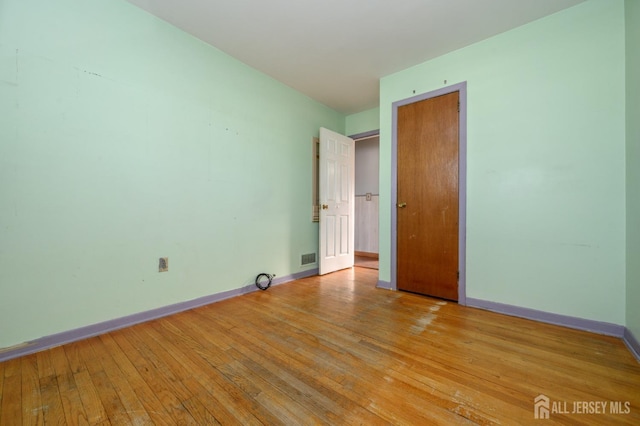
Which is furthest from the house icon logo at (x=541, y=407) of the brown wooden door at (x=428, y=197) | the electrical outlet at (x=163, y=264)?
the electrical outlet at (x=163, y=264)

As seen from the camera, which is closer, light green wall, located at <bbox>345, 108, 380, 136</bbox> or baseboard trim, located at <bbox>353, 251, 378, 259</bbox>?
light green wall, located at <bbox>345, 108, 380, 136</bbox>

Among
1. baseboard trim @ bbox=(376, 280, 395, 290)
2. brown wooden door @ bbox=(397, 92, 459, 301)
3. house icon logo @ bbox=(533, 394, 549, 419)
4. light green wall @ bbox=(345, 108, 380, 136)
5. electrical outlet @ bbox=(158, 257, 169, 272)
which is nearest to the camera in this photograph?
house icon logo @ bbox=(533, 394, 549, 419)

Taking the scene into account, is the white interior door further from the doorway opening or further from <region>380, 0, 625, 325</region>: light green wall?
<region>380, 0, 625, 325</region>: light green wall

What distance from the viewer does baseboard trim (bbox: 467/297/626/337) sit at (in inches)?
74.3

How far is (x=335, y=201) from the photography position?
3.81 m

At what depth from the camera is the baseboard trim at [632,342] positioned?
5.21 ft

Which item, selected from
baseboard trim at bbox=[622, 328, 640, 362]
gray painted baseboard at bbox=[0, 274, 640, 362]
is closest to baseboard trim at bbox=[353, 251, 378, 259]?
gray painted baseboard at bbox=[0, 274, 640, 362]

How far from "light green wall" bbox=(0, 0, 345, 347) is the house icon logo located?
99.7 inches

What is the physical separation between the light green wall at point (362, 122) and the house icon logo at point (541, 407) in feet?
11.8

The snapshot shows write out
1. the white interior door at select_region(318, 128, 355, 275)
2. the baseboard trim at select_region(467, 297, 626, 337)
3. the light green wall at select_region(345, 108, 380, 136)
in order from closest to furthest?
the baseboard trim at select_region(467, 297, 626, 337) → the white interior door at select_region(318, 128, 355, 275) → the light green wall at select_region(345, 108, 380, 136)

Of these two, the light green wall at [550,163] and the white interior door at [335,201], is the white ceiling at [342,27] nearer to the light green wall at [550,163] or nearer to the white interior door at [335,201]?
the light green wall at [550,163]

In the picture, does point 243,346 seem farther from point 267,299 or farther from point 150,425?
point 267,299

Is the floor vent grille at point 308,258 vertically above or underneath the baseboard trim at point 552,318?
above

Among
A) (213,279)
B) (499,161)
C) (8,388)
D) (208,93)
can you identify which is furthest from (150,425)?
(499,161)
